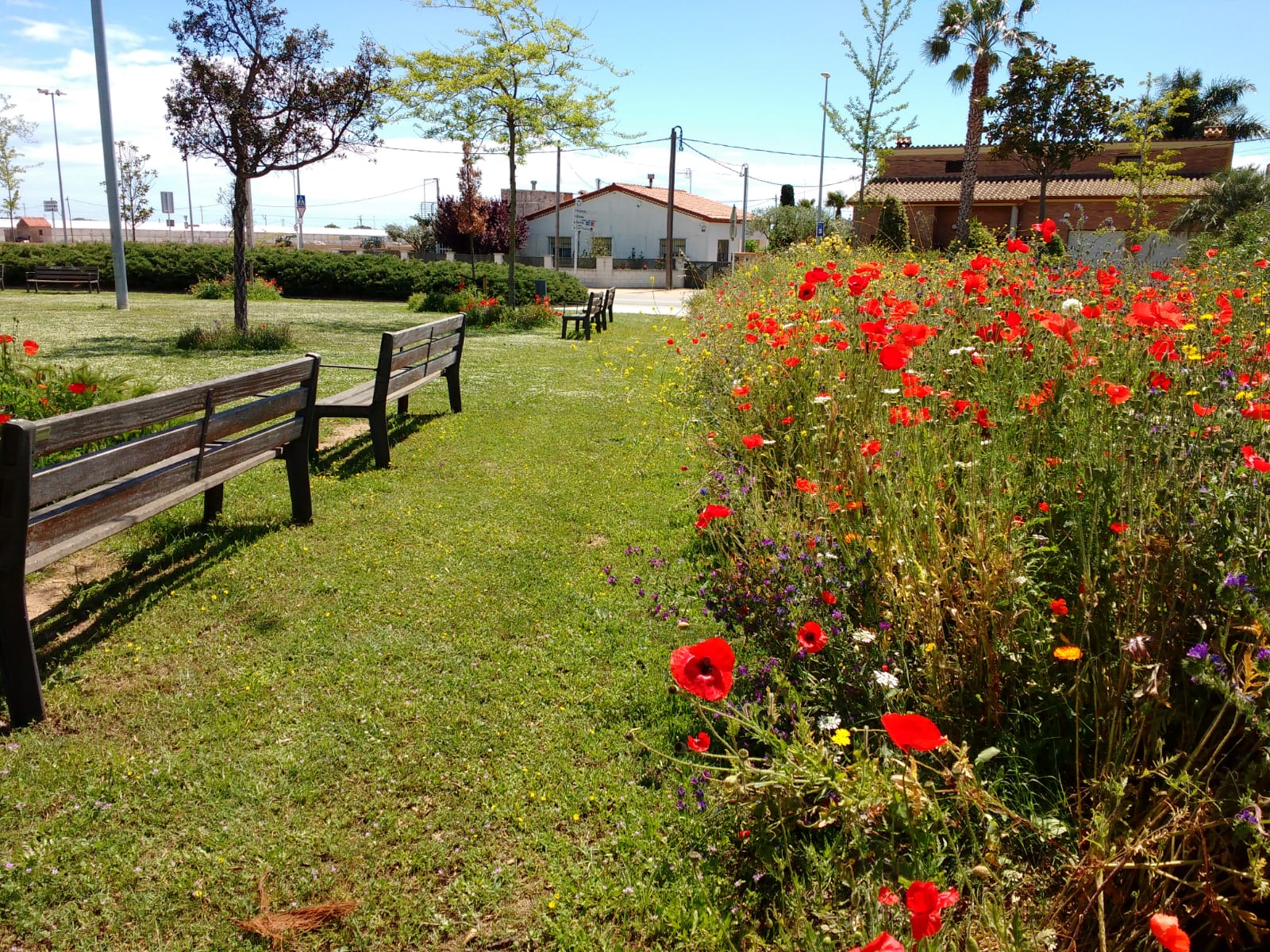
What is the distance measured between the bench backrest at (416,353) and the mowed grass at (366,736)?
35.4 inches

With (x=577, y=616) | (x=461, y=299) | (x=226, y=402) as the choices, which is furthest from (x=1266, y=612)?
(x=461, y=299)

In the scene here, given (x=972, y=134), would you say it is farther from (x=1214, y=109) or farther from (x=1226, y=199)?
(x=1214, y=109)

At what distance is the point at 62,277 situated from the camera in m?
25.8

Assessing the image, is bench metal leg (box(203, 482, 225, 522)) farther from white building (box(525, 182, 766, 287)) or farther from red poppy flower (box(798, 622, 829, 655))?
white building (box(525, 182, 766, 287))

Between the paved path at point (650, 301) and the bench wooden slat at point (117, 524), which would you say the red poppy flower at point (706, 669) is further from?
the paved path at point (650, 301)

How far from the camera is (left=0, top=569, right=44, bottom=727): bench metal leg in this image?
2713mm

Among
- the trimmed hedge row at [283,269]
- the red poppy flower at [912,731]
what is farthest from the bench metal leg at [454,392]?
the trimmed hedge row at [283,269]

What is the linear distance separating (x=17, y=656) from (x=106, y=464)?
0.78 m

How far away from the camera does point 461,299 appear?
19531 millimetres

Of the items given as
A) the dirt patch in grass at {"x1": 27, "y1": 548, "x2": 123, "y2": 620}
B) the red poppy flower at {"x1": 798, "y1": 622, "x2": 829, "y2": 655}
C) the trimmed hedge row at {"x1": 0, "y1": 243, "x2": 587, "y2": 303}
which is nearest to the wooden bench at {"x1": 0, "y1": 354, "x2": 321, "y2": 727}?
the dirt patch in grass at {"x1": 27, "y1": 548, "x2": 123, "y2": 620}

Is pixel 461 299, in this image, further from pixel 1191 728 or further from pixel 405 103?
pixel 1191 728

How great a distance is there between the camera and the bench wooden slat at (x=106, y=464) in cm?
284

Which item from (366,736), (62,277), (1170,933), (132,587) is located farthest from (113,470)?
A: (62,277)

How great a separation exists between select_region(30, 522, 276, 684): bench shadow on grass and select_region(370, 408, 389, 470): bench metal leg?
1286mm
